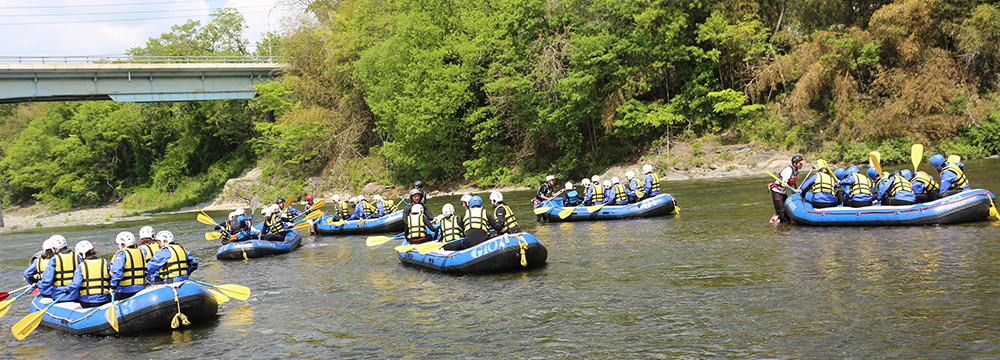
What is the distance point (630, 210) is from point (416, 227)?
6999 millimetres

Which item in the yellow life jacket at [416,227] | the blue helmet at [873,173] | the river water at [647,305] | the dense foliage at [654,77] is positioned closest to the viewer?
the river water at [647,305]

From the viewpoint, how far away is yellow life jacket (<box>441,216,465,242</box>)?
500 inches

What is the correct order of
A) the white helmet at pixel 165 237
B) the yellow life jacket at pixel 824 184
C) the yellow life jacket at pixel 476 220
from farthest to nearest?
the yellow life jacket at pixel 824 184 → the yellow life jacket at pixel 476 220 → the white helmet at pixel 165 237

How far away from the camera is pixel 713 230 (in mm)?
15094

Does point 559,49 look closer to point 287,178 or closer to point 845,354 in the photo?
point 287,178

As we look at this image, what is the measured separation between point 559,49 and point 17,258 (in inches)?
930

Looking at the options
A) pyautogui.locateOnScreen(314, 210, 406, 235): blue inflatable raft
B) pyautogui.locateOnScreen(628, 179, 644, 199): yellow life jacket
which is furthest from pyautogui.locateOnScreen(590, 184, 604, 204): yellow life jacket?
pyautogui.locateOnScreen(314, 210, 406, 235): blue inflatable raft

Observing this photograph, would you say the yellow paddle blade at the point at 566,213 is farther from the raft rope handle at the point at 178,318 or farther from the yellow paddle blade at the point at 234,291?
the raft rope handle at the point at 178,318

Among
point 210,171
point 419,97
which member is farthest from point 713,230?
point 210,171

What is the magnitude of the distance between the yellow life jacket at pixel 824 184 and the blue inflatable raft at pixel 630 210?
4.55 m

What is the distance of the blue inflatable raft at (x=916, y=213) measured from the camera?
1287 cm

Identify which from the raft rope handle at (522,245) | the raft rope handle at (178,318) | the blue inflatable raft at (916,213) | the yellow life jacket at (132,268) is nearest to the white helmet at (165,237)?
the yellow life jacket at (132,268)

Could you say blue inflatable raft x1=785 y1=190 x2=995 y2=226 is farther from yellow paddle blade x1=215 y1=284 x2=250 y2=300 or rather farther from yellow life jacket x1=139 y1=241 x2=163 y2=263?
yellow life jacket x1=139 y1=241 x2=163 y2=263

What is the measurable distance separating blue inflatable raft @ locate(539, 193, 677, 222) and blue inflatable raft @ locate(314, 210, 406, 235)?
464cm
